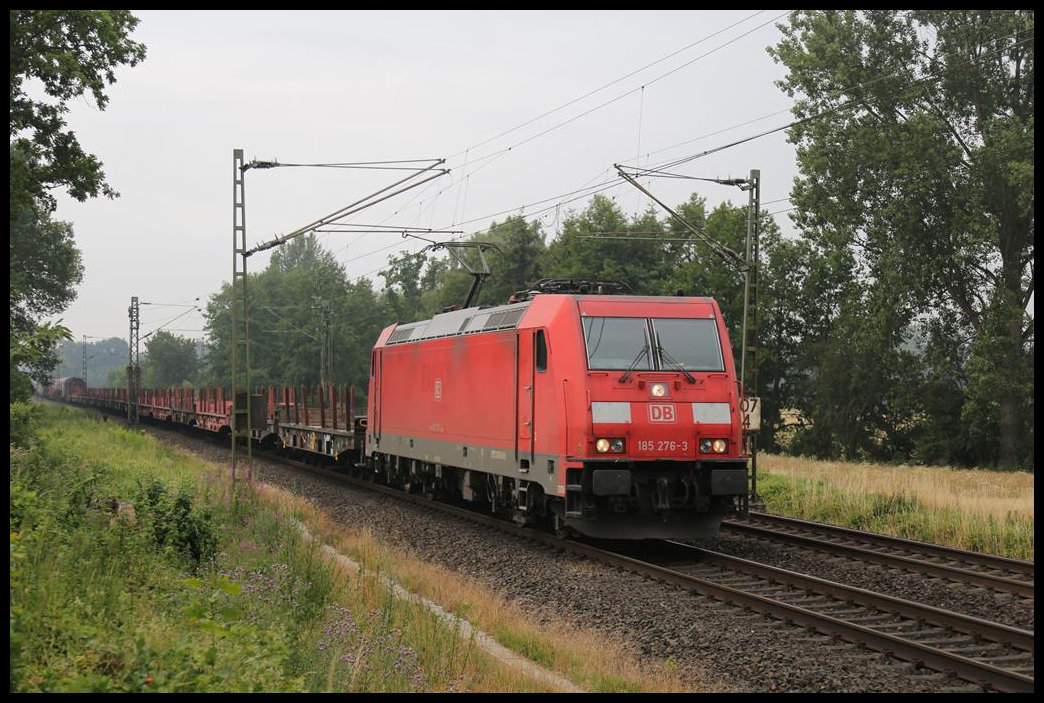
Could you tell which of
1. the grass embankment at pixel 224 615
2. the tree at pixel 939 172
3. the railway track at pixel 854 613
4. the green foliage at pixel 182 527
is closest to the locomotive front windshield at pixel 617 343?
the railway track at pixel 854 613

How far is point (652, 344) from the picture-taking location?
14.2 m

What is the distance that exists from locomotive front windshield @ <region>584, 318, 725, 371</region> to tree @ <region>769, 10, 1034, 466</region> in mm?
24020

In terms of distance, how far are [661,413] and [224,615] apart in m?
7.14

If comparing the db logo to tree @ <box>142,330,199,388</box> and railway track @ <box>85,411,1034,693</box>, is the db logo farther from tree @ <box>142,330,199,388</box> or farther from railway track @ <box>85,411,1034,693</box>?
tree @ <box>142,330,199,388</box>

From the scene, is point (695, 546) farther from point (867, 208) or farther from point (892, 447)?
point (892, 447)

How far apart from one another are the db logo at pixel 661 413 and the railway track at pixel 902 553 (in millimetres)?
3090

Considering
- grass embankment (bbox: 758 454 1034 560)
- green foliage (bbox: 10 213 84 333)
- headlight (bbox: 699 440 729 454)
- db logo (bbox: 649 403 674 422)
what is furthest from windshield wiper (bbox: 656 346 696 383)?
green foliage (bbox: 10 213 84 333)

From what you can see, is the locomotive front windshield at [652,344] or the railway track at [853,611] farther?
the locomotive front windshield at [652,344]

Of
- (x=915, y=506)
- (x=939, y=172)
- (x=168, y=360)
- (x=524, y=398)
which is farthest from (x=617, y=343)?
(x=168, y=360)

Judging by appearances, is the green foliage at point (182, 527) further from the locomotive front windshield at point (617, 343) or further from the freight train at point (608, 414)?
the locomotive front windshield at point (617, 343)

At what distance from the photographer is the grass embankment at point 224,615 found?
6.51 m
